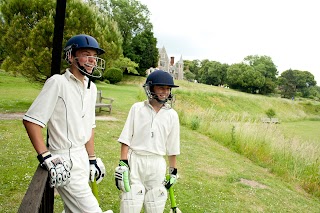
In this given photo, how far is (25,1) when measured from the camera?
1156cm

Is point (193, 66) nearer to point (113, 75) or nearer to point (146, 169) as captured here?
point (113, 75)

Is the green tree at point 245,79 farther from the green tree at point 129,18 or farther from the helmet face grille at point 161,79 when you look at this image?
the helmet face grille at point 161,79

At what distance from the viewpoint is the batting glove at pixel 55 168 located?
1.97 meters

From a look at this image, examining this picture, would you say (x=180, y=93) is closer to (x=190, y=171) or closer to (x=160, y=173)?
(x=190, y=171)

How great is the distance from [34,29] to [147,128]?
9.96 metres

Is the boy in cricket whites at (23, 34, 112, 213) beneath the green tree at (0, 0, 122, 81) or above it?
beneath

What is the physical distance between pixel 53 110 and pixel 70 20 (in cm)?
1034

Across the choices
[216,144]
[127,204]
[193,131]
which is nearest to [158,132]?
[127,204]

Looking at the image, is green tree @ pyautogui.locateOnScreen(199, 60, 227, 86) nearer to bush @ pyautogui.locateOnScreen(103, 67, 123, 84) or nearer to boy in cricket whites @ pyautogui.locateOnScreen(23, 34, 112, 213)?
bush @ pyautogui.locateOnScreen(103, 67, 123, 84)

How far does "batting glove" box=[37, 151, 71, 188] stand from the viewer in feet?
6.47

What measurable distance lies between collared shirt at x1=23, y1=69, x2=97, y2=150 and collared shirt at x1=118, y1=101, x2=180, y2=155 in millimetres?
610

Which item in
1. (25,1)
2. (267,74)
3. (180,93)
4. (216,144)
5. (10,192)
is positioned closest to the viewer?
(10,192)

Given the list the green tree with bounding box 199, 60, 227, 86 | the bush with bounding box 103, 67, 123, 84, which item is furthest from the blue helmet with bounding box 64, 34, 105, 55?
the green tree with bounding box 199, 60, 227, 86

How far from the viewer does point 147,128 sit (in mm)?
2949
